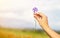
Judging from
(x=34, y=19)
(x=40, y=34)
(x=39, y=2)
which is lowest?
(x=40, y=34)

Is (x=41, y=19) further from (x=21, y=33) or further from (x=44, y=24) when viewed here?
(x=21, y=33)

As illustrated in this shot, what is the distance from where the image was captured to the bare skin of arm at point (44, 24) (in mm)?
1307

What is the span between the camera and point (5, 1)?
4.56 ft

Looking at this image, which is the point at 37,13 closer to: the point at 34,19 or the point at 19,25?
the point at 34,19

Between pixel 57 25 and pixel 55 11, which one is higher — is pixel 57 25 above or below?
below

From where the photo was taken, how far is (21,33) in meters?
1.36

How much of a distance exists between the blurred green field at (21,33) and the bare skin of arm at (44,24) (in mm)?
39

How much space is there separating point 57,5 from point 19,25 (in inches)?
12.2

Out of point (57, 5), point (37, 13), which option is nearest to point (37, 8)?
point (37, 13)

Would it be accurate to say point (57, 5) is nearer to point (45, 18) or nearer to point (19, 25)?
point (45, 18)

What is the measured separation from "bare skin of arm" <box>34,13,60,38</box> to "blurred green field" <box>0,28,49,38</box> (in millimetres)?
39

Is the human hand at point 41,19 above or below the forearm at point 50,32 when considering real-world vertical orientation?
above

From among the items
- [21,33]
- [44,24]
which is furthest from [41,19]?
[21,33]

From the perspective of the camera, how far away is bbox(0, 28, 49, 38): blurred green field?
135 centimetres
